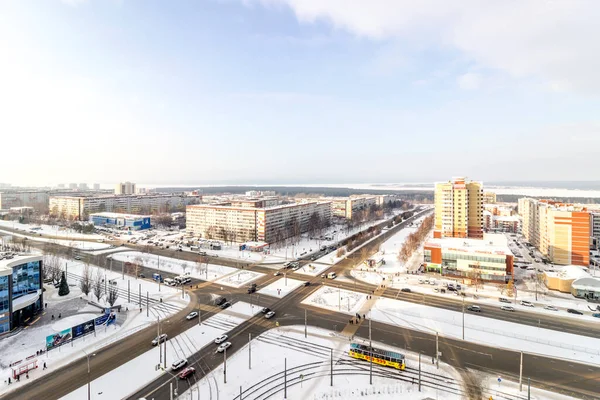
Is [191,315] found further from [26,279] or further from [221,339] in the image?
[26,279]

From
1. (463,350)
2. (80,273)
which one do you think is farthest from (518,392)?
(80,273)

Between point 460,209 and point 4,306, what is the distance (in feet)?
287

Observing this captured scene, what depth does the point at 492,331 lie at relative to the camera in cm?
3519

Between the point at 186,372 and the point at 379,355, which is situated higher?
the point at 379,355

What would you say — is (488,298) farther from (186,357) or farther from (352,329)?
(186,357)

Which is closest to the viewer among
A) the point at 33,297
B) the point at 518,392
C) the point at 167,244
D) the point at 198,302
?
the point at 518,392

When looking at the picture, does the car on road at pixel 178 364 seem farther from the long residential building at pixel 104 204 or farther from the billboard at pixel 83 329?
the long residential building at pixel 104 204

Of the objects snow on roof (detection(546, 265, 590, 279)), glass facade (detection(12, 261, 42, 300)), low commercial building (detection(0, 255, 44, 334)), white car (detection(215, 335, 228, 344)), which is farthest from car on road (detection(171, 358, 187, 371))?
snow on roof (detection(546, 265, 590, 279))

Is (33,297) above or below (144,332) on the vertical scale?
above

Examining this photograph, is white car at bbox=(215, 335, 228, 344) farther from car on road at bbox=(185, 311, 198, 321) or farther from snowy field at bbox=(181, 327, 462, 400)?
car on road at bbox=(185, 311, 198, 321)

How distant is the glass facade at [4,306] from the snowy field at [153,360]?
18094 millimetres

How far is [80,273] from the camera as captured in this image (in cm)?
5719

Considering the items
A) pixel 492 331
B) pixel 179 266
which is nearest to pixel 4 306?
pixel 179 266

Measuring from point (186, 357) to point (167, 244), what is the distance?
60401 mm
